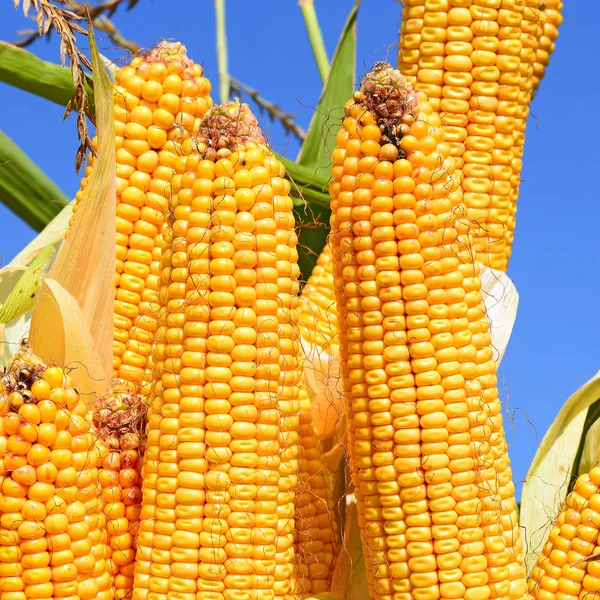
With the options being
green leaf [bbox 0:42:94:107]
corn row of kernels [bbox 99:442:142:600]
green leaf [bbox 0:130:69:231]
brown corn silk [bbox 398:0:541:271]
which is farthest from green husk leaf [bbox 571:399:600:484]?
green leaf [bbox 0:130:69:231]

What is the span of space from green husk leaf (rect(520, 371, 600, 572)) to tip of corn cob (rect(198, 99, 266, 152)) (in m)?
1.16

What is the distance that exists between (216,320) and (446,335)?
42 centimetres

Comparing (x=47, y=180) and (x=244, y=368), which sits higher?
(x=47, y=180)

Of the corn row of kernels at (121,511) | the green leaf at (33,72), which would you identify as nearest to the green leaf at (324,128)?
the green leaf at (33,72)

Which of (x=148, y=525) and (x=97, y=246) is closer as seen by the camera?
(x=148, y=525)

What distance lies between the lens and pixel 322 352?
7.93ft

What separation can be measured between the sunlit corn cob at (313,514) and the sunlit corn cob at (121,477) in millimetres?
342

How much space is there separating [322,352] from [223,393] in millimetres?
677

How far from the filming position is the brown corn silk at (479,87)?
258cm

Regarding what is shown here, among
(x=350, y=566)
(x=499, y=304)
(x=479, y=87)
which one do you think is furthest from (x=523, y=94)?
(x=350, y=566)

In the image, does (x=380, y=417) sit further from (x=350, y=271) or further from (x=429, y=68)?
(x=429, y=68)

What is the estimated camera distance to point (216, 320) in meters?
1.78

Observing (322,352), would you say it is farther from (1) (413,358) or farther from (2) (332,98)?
(2) (332,98)

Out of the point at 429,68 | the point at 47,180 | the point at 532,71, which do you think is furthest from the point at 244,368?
the point at 47,180
